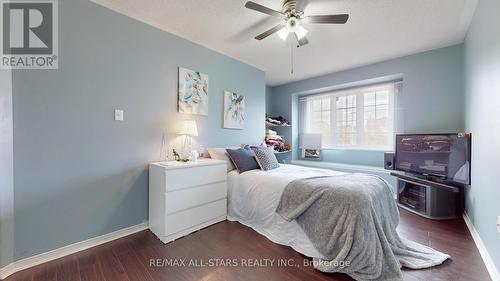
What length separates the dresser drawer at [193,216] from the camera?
2.06 metres

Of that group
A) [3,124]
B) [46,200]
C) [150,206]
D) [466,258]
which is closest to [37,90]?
[3,124]

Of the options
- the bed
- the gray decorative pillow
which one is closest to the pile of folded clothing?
the gray decorative pillow

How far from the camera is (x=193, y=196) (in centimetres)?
225

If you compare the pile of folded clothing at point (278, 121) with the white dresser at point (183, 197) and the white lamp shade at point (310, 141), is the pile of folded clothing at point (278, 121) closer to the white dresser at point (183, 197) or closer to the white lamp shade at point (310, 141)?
the white lamp shade at point (310, 141)

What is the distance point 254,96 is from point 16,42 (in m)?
2.95

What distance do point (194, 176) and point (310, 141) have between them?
10.7 feet

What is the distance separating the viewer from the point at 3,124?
1477 millimetres

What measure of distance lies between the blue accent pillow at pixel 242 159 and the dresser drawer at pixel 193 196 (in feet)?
1.01

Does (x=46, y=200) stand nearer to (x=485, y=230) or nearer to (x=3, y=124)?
(x=3, y=124)

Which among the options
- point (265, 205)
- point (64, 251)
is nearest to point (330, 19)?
point (265, 205)

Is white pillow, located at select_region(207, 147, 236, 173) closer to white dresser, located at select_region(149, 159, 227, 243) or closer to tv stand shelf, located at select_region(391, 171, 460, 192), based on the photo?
white dresser, located at select_region(149, 159, 227, 243)

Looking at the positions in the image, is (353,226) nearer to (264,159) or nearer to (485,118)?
(264,159)

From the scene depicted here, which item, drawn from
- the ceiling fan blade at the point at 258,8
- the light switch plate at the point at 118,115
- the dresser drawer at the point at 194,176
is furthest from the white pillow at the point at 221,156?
the ceiling fan blade at the point at 258,8

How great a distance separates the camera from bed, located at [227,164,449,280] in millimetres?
1497
